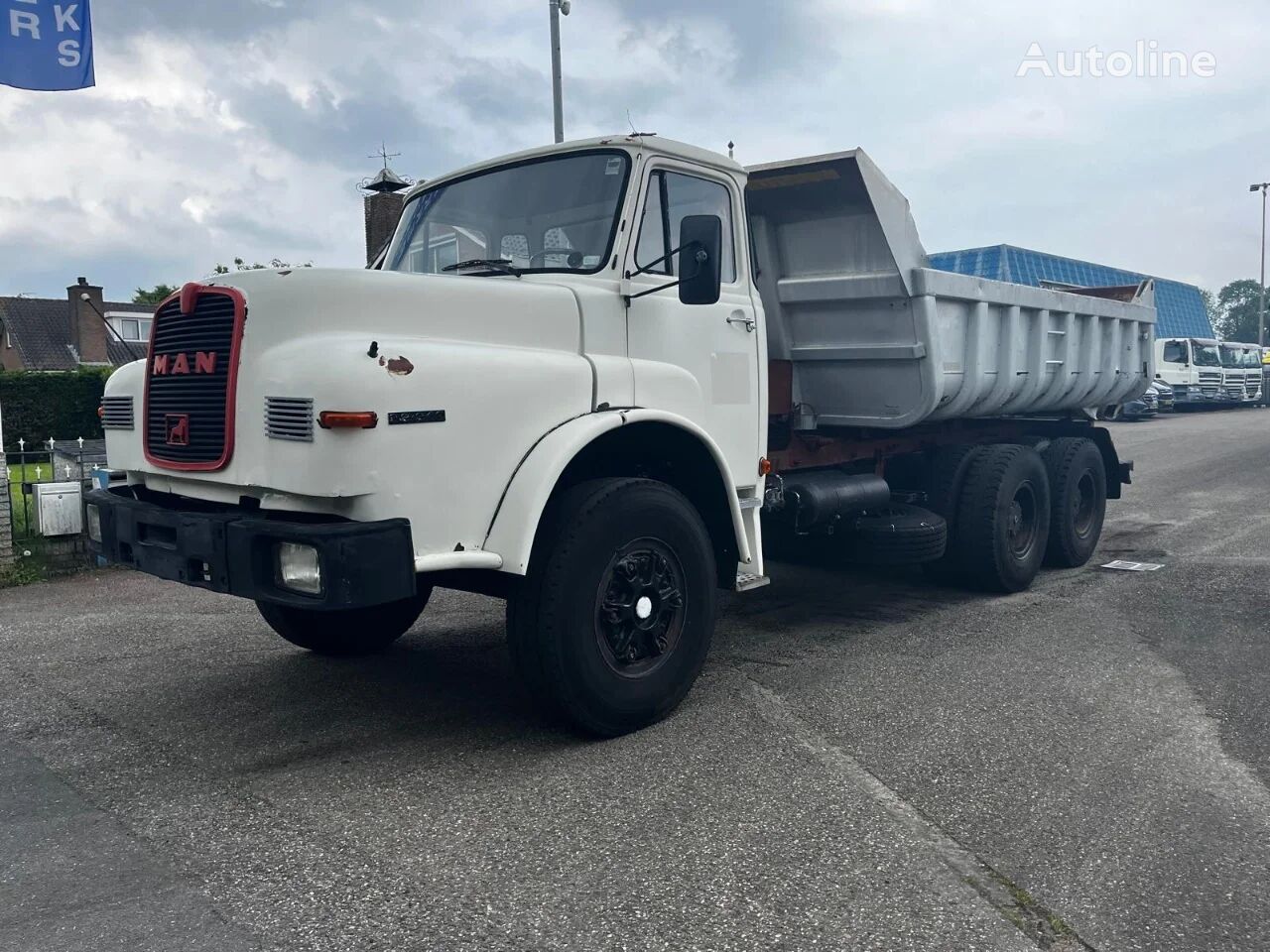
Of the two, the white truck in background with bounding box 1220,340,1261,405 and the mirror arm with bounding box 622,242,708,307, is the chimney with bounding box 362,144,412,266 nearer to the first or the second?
the mirror arm with bounding box 622,242,708,307

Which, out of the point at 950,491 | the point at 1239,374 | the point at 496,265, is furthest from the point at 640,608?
the point at 1239,374

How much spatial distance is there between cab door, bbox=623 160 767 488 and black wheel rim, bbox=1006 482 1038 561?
2980 mm

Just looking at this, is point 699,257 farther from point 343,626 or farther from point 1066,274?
point 1066,274

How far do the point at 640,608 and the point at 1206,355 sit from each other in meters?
31.7

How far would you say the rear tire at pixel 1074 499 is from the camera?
812 cm

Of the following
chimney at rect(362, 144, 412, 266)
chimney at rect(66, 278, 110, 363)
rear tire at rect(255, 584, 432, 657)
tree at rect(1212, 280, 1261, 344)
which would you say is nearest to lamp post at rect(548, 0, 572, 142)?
chimney at rect(362, 144, 412, 266)

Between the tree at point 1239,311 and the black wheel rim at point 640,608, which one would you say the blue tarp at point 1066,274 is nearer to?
the black wheel rim at point 640,608

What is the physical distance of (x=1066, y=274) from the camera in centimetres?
2600

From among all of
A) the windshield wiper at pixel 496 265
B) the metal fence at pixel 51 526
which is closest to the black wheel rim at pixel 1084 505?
the windshield wiper at pixel 496 265

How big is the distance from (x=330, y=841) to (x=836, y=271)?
437 cm

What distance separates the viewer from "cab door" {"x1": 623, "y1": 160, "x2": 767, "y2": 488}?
15.7ft

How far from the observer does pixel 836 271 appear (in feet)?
21.0

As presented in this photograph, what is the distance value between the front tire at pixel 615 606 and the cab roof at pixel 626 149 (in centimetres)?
Result: 155

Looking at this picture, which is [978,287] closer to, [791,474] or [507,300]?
[791,474]
